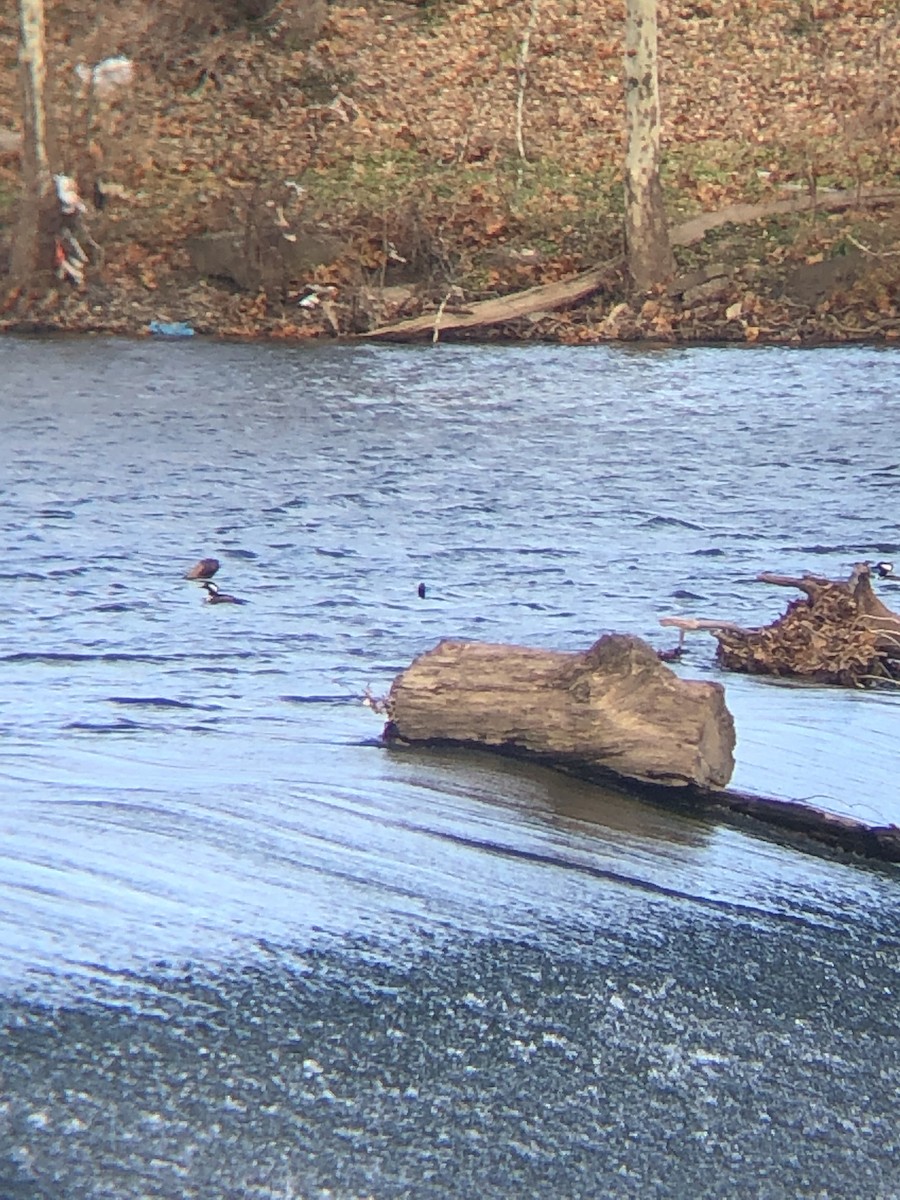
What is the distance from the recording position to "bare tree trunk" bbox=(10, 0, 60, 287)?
70.7 feet

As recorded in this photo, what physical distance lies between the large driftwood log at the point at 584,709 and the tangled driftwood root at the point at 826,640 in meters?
1.74

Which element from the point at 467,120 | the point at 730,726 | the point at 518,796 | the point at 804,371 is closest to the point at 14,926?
the point at 518,796

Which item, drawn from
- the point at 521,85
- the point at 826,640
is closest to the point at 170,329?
the point at 521,85

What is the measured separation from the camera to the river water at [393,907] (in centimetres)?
443

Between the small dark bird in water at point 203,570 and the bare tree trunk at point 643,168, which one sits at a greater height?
the bare tree trunk at point 643,168

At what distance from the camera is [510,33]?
2934cm

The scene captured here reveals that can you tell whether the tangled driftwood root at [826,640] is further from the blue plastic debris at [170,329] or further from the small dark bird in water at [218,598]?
the blue plastic debris at [170,329]

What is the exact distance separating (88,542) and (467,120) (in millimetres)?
16438

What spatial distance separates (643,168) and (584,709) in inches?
628

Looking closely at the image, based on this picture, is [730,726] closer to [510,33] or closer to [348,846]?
[348,846]

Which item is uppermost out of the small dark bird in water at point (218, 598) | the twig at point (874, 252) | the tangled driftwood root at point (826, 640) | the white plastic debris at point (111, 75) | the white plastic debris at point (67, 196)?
the white plastic debris at point (111, 75)

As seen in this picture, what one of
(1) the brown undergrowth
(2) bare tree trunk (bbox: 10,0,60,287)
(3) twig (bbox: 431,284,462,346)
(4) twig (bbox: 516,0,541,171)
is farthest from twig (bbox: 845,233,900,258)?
(2) bare tree trunk (bbox: 10,0,60,287)

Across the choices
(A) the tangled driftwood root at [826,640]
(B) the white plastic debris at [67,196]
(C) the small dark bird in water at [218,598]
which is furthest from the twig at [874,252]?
(A) the tangled driftwood root at [826,640]

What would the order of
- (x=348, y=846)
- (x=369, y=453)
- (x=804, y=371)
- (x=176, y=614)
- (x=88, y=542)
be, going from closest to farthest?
Result: 1. (x=348, y=846)
2. (x=176, y=614)
3. (x=88, y=542)
4. (x=369, y=453)
5. (x=804, y=371)
